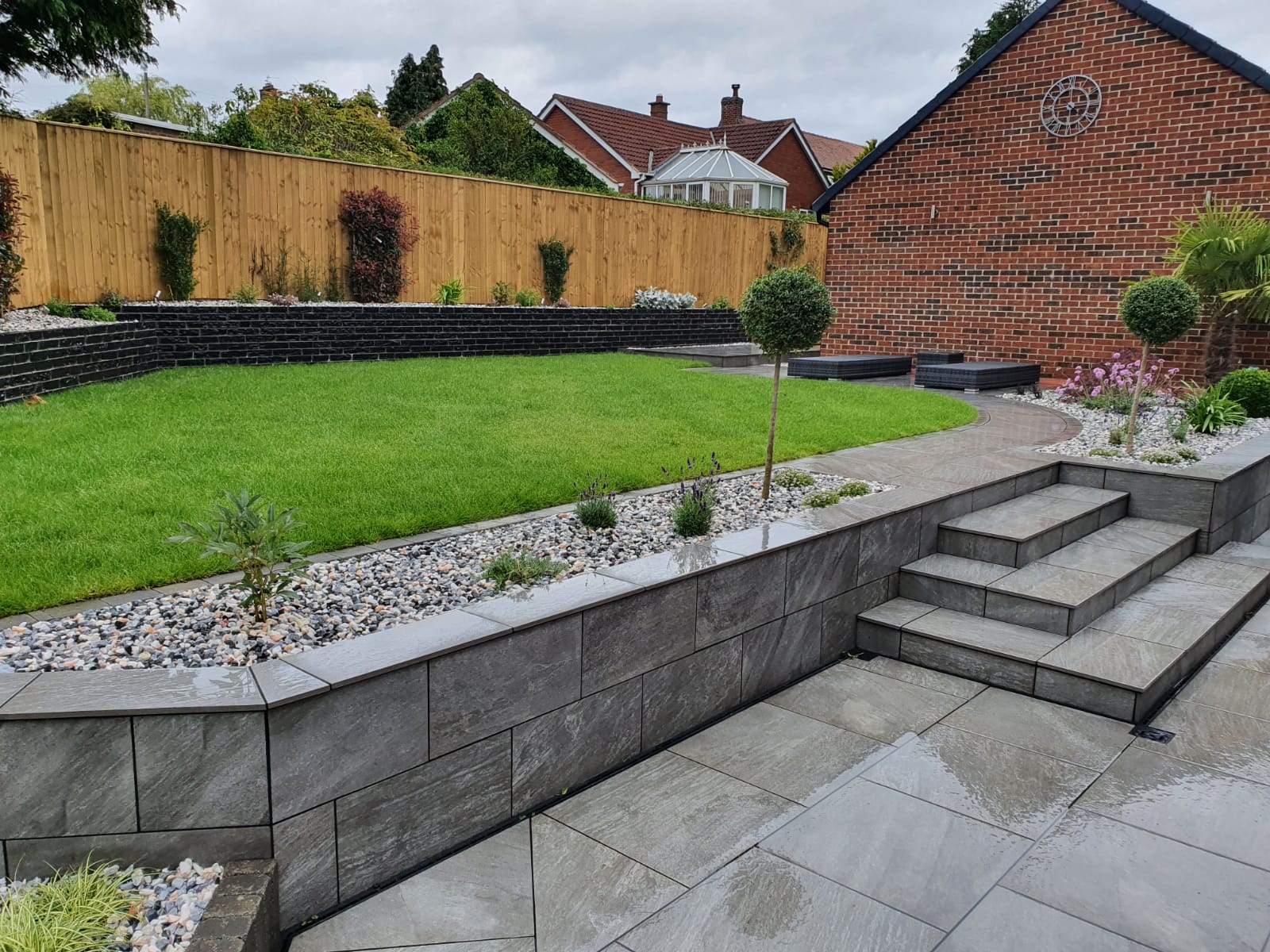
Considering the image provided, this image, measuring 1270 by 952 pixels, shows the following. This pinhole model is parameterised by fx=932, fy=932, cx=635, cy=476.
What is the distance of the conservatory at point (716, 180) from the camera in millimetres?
28062

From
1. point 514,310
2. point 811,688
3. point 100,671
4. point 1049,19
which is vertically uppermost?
point 1049,19

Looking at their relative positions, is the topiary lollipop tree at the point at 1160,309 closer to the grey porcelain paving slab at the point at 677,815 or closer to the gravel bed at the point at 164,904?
the grey porcelain paving slab at the point at 677,815

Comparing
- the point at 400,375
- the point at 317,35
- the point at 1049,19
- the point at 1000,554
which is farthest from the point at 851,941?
the point at 317,35

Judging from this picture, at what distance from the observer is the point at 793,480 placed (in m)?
5.25

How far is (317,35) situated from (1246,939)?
29.8 metres

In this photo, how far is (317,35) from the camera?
A: 26.6m

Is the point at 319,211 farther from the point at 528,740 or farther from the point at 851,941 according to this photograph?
the point at 851,941

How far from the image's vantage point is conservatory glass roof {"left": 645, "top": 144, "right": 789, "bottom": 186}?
27953 mm

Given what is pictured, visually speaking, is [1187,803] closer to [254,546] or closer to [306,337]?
[254,546]

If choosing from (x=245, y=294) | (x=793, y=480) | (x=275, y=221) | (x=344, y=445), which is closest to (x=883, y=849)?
(x=793, y=480)

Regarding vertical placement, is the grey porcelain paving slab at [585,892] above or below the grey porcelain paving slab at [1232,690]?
below

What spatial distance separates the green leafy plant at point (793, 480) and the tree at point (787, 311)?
1.60 feet

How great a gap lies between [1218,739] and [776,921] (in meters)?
2.23

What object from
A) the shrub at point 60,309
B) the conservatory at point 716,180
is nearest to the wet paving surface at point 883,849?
the shrub at point 60,309
